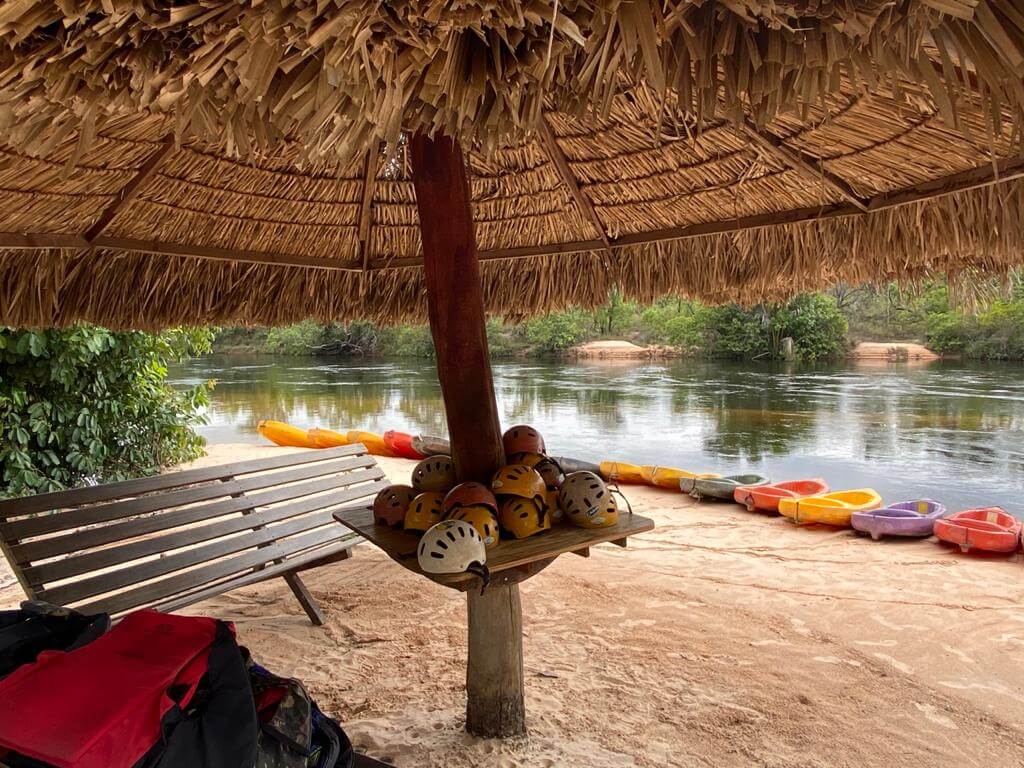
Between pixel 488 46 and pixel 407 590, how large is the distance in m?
2.76

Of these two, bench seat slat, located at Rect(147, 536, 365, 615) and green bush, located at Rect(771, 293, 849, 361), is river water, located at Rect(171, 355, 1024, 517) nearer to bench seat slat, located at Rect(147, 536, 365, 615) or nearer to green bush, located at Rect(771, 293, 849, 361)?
green bush, located at Rect(771, 293, 849, 361)

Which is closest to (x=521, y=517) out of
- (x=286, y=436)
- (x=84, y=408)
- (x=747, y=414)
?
(x=84, y=408)

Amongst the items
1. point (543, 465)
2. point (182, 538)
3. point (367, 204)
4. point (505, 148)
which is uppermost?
point (505, 148)

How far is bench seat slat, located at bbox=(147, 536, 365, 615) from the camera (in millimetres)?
2133

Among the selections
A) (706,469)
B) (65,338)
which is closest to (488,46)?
(65,338)

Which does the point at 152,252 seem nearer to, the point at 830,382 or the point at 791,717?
the point at 791,717

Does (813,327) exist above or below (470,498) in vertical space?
above

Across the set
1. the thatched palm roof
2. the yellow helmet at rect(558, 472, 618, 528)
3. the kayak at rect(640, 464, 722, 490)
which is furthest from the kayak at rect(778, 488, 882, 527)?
the yellow helmet at rect(558, 472, 618, 528)

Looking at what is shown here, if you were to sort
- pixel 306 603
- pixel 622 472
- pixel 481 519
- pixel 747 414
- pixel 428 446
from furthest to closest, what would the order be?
pixel 747 414
pixel 428 446
pixel 622 472
pixel 306 603
pixel 481 519

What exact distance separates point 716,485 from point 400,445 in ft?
11.0

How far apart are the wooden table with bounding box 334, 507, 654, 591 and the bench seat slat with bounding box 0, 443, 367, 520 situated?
3.63 ft

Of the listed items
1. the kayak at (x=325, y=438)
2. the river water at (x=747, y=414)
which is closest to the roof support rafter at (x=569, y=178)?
the kayak at (x=325, y=438)

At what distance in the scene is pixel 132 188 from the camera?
2.11m

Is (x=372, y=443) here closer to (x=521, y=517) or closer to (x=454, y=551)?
(x=521, y=517)
